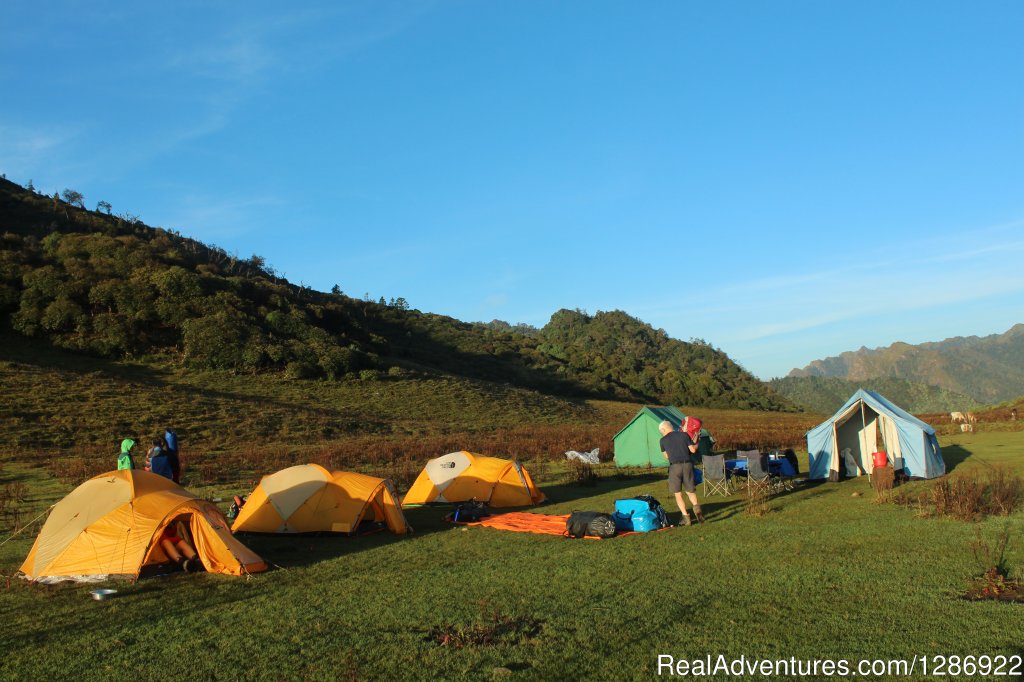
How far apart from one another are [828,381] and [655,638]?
609ft

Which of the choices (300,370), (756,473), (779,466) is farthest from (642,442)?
(300,370)

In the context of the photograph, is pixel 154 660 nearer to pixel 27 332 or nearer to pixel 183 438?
pixel 183 438

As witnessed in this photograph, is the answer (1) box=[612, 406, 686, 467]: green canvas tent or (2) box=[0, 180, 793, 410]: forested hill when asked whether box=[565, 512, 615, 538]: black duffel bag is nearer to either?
(1) box=[612, 406, 686, 467]: green canvas tent

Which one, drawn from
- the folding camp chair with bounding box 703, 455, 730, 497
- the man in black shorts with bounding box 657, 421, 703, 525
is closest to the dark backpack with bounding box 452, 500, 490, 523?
the man in black shorts with bounding box 657, 421, 703, 525

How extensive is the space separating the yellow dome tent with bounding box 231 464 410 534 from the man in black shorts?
Answer: 4.68 meters

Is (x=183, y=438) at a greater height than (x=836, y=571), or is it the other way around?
(x=183, y=438)

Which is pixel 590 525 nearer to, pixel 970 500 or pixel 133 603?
pixel 970 500

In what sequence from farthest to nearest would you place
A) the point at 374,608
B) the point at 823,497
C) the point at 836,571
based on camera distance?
the point at 823,497 → the point at 836,571 → the point at 374,608

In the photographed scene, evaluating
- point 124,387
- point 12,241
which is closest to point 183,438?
point 124,387

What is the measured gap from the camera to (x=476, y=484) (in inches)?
606

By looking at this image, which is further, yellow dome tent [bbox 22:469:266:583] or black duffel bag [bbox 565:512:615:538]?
black duffel bag [bbox 565:512:615:538]

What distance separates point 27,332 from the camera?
1810 inches

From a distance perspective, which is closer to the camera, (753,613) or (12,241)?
(753,613)

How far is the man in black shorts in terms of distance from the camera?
36.7 feet
